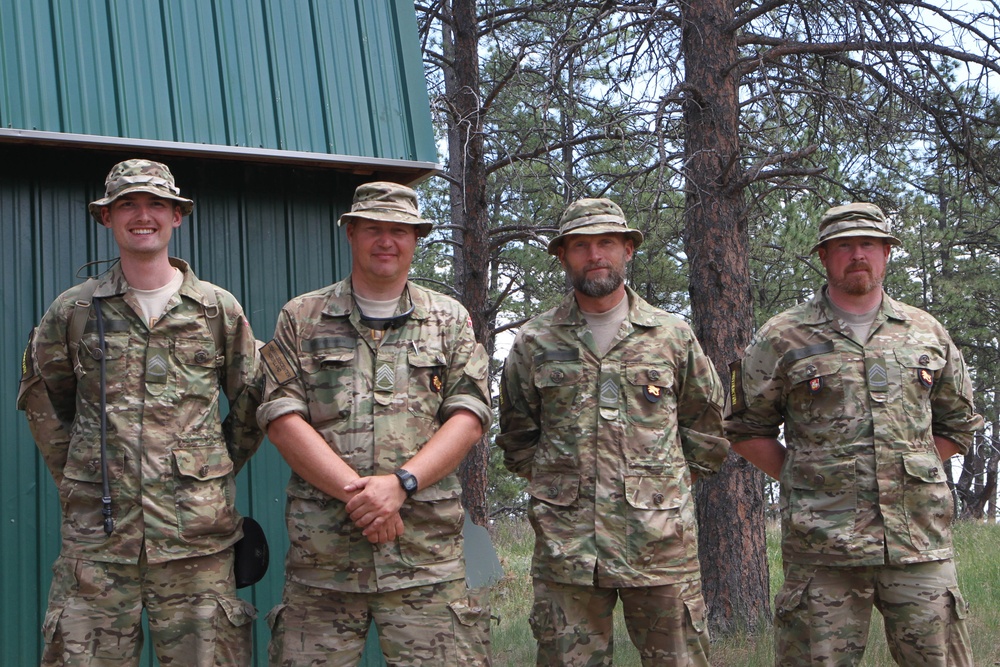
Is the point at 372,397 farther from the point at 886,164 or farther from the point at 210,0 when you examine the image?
the point at 886,164

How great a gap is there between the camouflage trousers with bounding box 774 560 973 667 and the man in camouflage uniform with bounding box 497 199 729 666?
511mm

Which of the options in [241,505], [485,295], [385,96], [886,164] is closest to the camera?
[241,505]

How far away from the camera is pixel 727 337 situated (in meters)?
6.16

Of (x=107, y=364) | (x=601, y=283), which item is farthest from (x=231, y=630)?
(x=601, y=283)

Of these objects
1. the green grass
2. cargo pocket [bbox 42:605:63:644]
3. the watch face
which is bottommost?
the green grass

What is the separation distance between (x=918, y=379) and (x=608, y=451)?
1.39 m

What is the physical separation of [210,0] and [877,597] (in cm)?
437

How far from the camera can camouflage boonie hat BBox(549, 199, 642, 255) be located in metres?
4.11

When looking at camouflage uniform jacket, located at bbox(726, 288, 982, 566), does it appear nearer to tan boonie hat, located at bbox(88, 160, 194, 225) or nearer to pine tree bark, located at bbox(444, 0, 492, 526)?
tan boonie hat, located at bbox(88, 160, 194, 225)

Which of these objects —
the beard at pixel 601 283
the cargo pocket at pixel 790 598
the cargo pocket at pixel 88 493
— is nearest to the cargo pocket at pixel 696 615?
the cargo pocket at pixel 790 598

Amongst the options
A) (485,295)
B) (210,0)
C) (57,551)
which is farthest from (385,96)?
(485,295)

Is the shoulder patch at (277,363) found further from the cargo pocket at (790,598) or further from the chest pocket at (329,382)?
the cargo pocket at (790,598)

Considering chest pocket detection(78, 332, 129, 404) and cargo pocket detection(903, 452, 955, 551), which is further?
cargo pocket detection(903, 452, 955, 551)

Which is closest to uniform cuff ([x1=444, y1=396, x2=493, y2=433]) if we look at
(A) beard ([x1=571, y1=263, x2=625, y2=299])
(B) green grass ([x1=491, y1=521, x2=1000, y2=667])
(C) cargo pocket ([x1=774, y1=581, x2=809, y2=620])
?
(A) beard ([x1=571, y1=263, x2=625, y2=299])
